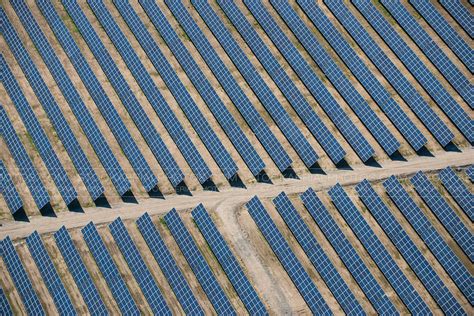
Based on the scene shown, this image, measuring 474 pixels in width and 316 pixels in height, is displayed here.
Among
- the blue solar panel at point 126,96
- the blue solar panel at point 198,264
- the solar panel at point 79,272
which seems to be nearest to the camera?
the blue solar panel at point 198,264

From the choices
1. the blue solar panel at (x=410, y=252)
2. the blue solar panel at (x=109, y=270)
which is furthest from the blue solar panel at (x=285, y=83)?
the blue solar panel at (x=109, y=270)

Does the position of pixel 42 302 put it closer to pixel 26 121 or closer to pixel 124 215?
pixel 124 215

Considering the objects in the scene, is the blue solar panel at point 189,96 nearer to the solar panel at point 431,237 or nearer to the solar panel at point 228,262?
the solar panel at point 228,262

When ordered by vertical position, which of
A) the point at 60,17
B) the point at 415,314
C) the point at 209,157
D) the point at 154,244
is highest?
the point at 60,17

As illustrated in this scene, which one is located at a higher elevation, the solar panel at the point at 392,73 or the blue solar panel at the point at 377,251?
the solar panel at the point at 392,73

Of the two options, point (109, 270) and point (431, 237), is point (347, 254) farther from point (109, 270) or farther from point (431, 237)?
point (109, 270)

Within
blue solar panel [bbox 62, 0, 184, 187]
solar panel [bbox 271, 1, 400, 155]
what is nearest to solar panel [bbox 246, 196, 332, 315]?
blue solar panel [bbox 62, 0, 184, 187]

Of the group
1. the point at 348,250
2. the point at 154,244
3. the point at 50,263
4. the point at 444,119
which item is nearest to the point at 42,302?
the point at 50,263
